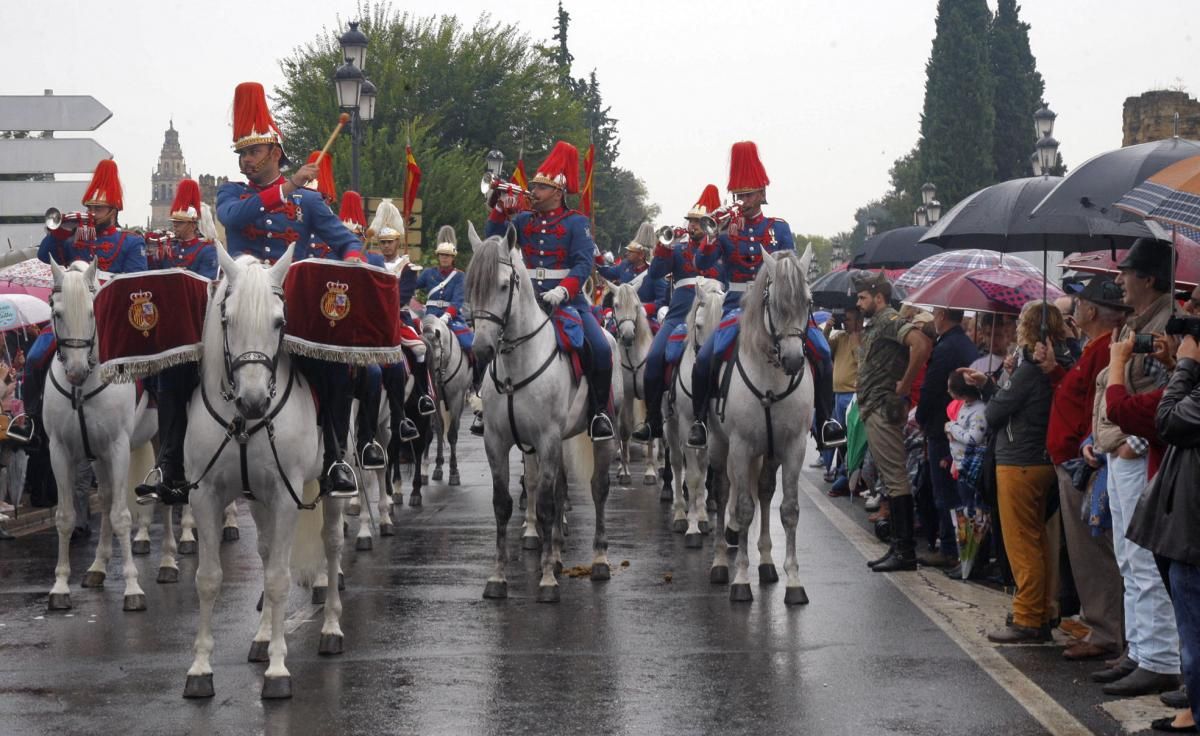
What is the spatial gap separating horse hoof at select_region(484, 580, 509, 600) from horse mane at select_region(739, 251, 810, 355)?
248cm

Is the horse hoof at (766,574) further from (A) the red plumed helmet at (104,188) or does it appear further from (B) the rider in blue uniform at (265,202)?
(A) the red plumed helmet at (104,188)

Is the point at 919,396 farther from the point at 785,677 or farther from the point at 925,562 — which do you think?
the point at 785,677

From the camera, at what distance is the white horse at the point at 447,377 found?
759 inches

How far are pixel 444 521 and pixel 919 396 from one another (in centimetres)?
534

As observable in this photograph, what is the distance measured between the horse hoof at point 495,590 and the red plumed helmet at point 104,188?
4538 millimetres

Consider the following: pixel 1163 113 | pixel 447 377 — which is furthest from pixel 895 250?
pixel 1163 113

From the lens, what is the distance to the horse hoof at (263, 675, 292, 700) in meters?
8.63

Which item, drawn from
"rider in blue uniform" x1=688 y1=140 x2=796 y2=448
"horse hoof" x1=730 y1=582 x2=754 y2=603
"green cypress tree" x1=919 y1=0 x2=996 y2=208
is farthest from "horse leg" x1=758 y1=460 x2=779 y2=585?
"green cypress tree" x1=919 y1=0 x2=996 y2=208

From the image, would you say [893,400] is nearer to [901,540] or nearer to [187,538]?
[901,540]

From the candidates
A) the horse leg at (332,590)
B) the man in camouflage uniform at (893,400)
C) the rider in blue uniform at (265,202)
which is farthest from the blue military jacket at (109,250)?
the man in camouflage uniform at (893,400)

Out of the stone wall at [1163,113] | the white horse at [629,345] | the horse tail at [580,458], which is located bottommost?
the horse tail at [580,458]

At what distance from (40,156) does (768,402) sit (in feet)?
49.9

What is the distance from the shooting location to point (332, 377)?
955cm

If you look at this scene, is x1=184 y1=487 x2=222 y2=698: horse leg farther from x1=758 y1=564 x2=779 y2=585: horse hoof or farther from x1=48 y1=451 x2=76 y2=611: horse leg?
x1=758 y1=564 x2=779 y2=585: horse hoof
